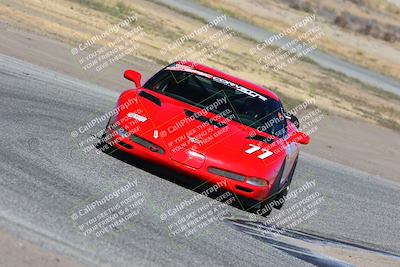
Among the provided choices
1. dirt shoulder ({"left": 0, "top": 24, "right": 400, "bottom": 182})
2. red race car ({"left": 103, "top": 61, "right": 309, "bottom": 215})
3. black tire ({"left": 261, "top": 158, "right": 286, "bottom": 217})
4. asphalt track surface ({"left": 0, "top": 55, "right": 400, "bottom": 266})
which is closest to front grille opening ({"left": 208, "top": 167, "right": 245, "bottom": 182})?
red race car ({"left": 103, "top": 61, "right": 309, "bottom": 215})

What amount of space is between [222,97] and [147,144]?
1.75 meters

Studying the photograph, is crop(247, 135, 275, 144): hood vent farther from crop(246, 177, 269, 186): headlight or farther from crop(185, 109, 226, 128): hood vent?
crop(246, 177, 269, 186): headlight

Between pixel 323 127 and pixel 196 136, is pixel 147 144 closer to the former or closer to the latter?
pixel 196 136

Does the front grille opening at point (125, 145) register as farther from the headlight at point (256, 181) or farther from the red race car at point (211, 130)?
the headlight at point (256, 181)

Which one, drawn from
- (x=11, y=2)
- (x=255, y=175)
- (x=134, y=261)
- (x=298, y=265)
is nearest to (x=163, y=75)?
(x=255, y=175)

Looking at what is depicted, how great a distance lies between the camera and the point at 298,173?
42.3ft

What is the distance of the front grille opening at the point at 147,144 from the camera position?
869 centimetres

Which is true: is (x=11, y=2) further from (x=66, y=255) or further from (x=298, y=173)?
(x=66, y=255)

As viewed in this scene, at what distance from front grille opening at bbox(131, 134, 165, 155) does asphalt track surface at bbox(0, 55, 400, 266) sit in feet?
0.68

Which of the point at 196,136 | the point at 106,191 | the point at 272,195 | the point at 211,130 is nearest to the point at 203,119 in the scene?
the point at 211,130

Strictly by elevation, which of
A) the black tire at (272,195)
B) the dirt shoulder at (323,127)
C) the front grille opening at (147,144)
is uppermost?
the front grille opening at (147,144)

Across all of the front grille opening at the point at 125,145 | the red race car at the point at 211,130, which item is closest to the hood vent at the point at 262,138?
the red race car at the point at 211,130

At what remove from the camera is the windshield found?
32.7 feet

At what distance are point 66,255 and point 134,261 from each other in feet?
1.78
